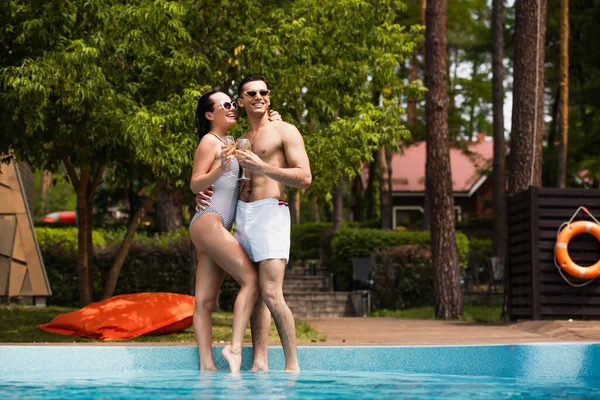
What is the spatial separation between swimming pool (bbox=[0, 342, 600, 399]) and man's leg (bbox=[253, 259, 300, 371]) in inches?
6.0

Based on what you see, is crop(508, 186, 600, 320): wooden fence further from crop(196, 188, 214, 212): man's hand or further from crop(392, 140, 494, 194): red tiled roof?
crop(392, 140, 494, 194): red tiled roof

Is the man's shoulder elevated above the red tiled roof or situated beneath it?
situated beneath

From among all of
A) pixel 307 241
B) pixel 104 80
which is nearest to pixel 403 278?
pixel 307 241

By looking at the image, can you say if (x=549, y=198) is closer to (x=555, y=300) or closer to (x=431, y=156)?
(x=555, y=300)

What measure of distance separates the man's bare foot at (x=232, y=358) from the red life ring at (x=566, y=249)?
7.21 m

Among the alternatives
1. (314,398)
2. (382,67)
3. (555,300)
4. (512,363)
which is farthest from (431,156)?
(314,398)

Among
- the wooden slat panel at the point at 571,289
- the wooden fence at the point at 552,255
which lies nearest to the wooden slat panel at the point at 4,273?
the wooden fence at the point at 552,255

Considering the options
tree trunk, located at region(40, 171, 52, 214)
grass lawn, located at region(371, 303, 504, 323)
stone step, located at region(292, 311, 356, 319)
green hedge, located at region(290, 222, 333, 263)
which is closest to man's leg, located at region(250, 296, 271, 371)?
grass lawn, located at region(371, 303, 504, 323)

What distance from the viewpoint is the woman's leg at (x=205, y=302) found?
6.40 metres

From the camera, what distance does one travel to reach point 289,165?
6211mm

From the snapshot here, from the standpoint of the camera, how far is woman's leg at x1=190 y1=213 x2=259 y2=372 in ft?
20.4

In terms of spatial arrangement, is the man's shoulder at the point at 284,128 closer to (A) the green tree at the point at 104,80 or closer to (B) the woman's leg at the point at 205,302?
(B) the woman's leg at the point at 205,302

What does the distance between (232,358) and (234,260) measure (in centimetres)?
65

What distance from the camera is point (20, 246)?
58.6ft
